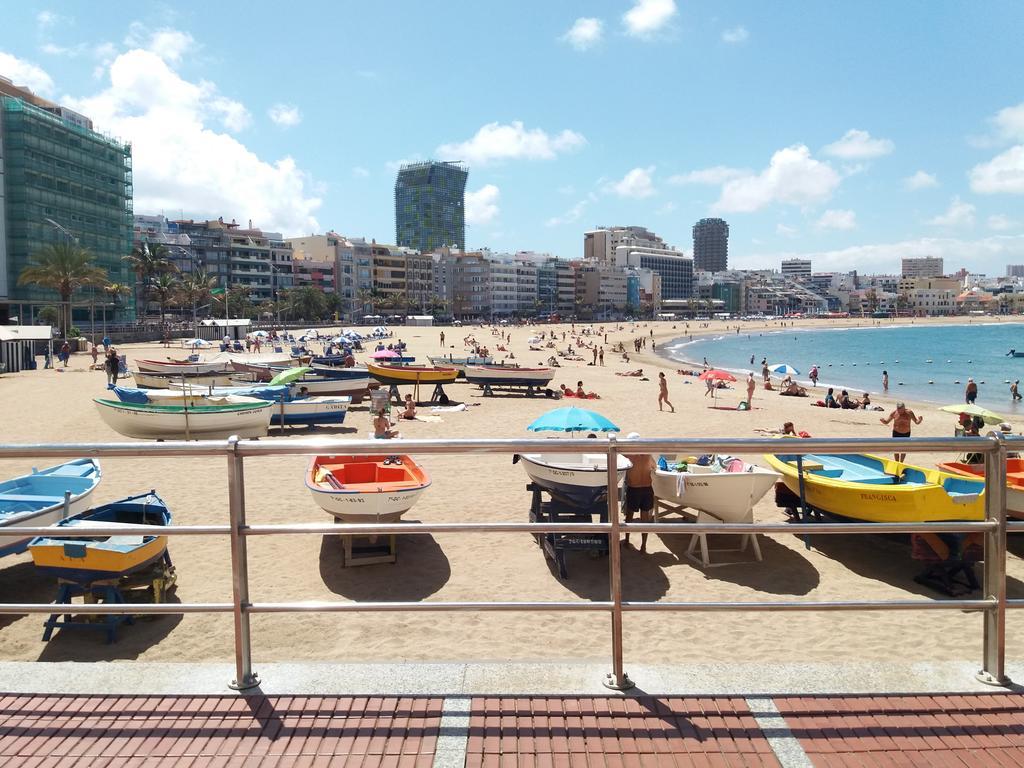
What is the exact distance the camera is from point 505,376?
96.8 feet

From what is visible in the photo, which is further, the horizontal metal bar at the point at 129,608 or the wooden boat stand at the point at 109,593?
the wooden boat stand at the point at 109,593

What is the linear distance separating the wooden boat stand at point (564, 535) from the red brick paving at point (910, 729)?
211 inches

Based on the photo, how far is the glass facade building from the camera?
233 ft

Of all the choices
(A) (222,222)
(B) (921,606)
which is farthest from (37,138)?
(B) (921,606)

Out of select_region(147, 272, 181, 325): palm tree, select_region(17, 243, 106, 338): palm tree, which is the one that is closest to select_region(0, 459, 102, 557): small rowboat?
select_region(17, 243, 106, 338): palm tree

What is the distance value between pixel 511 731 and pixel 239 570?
1303 mm

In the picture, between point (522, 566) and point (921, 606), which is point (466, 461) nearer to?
point (522, 566)

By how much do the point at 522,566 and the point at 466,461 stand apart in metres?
5.90

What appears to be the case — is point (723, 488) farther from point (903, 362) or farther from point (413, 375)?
point (903, 362)

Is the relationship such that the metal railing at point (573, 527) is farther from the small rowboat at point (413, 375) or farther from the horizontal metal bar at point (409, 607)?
the small rowboat at point (413, 375)

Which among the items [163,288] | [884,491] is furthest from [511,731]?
[163,288]

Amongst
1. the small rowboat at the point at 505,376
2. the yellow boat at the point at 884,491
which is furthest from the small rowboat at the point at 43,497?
the small rowboat at the point at 505,376

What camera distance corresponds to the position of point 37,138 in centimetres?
7231

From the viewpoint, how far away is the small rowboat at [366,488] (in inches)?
340
